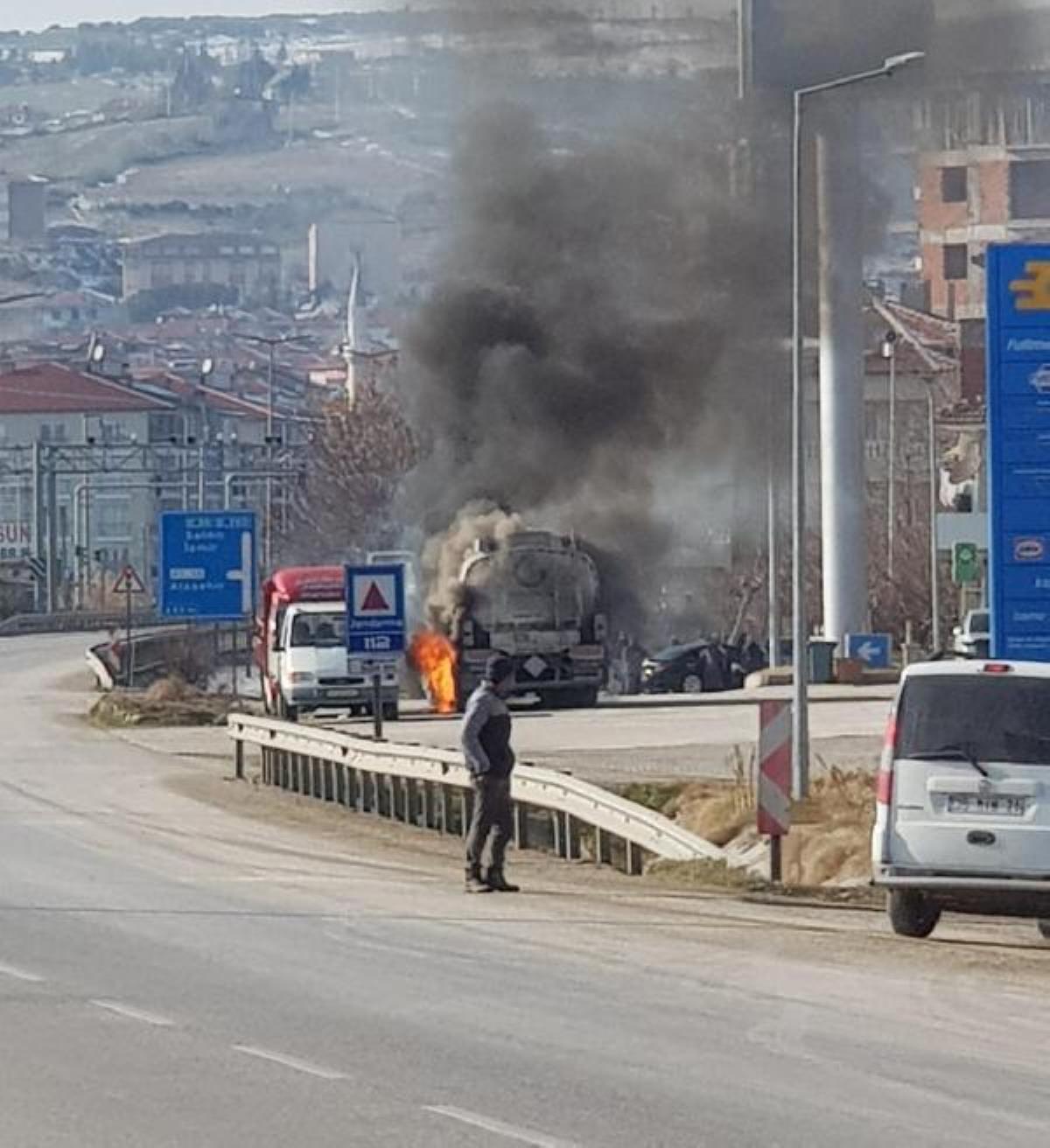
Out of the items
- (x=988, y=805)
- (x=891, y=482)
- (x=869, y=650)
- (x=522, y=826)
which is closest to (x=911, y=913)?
(x=988, y=805)

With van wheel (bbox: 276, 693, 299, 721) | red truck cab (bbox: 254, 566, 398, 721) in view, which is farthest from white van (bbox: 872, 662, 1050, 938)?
van wheel (bbox: 276, 693, 299, 721)

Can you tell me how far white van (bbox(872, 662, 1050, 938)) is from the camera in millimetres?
19234

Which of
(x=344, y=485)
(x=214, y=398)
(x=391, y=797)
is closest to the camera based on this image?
(x=391, y=797)

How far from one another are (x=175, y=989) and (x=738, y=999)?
292 cm

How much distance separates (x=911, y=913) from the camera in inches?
778

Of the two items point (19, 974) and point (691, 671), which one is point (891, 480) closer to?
point (691, 671)

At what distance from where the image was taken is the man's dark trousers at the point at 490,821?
2306 centimetres

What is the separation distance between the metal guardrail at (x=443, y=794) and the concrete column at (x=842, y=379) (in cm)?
2767

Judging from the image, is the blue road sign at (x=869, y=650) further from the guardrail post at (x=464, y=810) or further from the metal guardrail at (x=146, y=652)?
the guardrail post at (x=464, y=810)

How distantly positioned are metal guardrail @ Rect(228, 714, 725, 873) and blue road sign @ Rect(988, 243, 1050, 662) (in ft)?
11.9

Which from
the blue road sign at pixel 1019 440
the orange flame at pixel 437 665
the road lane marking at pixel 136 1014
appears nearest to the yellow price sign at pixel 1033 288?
the blue road sign at pixel 1019 440

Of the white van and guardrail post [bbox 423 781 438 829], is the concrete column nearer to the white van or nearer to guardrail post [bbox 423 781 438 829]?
guardrail post [bbox 423 781 438 829]

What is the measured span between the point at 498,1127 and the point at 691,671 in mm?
59191

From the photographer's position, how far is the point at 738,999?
53.1 feet
